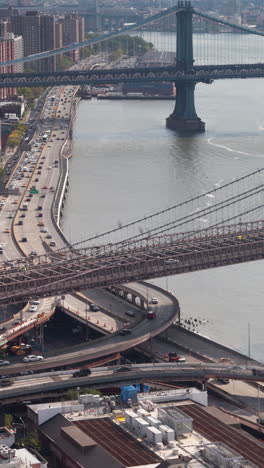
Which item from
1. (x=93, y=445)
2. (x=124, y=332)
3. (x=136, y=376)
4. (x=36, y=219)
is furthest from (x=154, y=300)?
(x=93, y=445)

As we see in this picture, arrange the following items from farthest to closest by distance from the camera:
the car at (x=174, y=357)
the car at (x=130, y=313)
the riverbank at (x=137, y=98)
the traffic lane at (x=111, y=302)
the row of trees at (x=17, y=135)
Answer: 1. the riverbank at (x=137, y=98)
2. the row of trees at (x=17, y=135)
3. the traffic lane at (x=111, y=302)
4. the car at (x=130, y=313)
5. the car at (x=174, y=357)

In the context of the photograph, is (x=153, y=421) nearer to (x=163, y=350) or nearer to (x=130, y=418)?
(x=130, y=418)

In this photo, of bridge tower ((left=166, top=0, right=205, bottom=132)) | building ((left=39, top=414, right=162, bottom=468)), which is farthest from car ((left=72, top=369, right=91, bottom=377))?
bridge tower ((left=166, top=0, right=205, bottom=132))

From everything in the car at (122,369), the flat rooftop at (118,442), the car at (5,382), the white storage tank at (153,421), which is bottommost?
the car at (5,382)

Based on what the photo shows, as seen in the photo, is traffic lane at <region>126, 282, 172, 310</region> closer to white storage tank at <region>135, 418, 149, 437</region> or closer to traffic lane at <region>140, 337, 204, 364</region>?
traffic lane at <region>140, 337, 204, 364</region>

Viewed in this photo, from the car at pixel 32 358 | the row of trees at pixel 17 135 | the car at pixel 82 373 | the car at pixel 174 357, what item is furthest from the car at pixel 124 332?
the row of trees at pixel 17 135

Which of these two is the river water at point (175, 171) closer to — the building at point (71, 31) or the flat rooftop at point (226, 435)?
the flat rooftop at point (226, 435)

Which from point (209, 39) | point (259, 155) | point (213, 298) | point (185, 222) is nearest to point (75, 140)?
point (259, 155)
